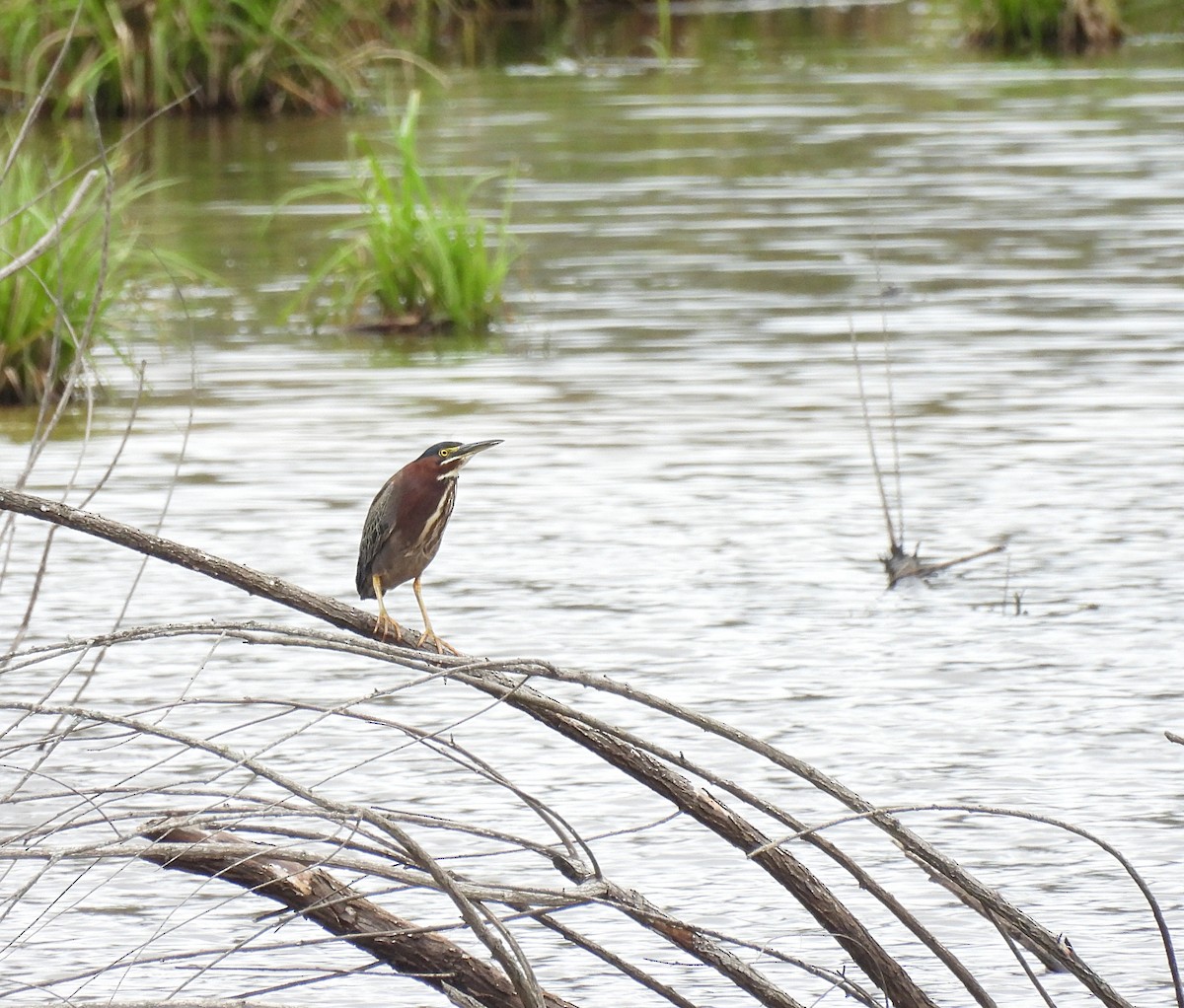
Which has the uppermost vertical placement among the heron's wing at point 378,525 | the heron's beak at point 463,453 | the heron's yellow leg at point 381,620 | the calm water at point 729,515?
the heron's beak at point 463,453

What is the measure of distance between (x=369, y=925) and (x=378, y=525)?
0.73 meters

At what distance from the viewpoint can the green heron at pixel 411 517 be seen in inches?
134

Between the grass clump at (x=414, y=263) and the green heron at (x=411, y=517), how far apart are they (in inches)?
212

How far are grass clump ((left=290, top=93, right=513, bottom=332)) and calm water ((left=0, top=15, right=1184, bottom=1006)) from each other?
0.70 feet

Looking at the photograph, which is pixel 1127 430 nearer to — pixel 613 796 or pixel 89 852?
pixel 613 796

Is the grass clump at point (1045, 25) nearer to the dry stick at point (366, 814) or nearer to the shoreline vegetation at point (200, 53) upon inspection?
the shoreline vegetation at point (200, 53)

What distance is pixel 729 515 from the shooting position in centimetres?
684

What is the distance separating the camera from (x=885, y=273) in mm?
10445

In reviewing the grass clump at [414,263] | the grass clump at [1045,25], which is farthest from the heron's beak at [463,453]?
the grass clump at [1045,25]

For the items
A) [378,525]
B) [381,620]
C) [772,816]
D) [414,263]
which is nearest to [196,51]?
[414,263]

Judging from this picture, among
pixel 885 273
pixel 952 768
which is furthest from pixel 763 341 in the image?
pixel 952 768

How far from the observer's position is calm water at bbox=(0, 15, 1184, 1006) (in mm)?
4332

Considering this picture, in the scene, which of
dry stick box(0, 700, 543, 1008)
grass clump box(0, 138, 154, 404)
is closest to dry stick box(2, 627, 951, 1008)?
dry stick box(0, 700, 543, 1008)

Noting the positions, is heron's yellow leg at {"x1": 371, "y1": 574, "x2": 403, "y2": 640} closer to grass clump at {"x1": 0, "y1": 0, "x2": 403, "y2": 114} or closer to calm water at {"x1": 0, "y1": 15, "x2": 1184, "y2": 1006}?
calm water at {"x1": 0, "y1": 15, "x2": 1184, "y2": 1006}
